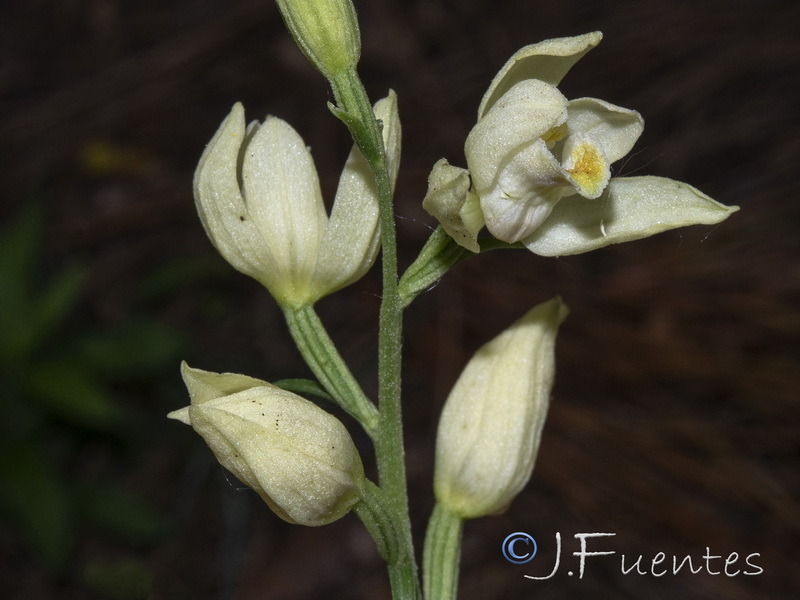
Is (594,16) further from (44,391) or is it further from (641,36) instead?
(44,391)

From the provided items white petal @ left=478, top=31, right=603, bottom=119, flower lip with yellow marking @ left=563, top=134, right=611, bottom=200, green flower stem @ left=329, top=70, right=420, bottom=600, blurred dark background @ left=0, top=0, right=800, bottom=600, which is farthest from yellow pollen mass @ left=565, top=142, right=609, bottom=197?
blurred dark background @ left=0, top=0, right=800, bottom=600

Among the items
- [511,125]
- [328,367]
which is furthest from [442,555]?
[511,125]

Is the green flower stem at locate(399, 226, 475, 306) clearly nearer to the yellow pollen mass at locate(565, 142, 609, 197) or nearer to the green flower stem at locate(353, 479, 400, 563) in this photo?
the yellow pollen mass at locate(565, 142, 609, 197)

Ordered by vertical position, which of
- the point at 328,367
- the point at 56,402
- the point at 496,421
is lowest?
the point at 56,402

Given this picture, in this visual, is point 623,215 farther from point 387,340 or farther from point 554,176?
point 387,340

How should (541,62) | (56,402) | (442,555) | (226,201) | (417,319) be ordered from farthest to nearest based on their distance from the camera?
(417,319)
(56,402)
(442,555)
(226,201)
(541,62)

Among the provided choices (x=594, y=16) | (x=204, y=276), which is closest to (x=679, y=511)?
(x=204, y=276)
